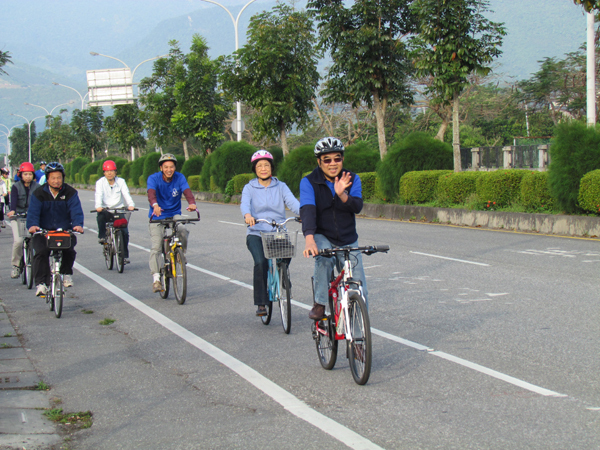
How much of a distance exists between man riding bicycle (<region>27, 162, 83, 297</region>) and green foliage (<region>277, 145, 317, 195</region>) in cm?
2182

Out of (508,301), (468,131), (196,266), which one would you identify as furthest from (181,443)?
(468,131)

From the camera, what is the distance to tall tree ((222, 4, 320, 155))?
104ft

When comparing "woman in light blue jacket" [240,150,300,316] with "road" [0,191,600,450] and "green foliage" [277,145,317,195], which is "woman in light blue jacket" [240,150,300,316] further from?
"green foliage" [277,145,317,195]

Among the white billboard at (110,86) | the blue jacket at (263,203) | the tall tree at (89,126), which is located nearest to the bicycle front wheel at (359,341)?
the blue jacket at (263,203)

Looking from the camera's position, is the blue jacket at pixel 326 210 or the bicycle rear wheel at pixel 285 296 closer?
the blue jacket at pixel 326 210

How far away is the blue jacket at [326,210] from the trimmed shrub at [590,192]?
35.8ft

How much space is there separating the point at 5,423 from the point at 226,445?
60.9 inches

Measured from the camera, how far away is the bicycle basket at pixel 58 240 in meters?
8.38

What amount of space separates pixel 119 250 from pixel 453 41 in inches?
539

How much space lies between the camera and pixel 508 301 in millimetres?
8336

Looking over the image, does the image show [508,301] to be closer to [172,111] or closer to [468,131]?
[172,111]

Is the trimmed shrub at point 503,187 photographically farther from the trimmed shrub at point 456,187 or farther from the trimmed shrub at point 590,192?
the trimmed shrub at point 590,192

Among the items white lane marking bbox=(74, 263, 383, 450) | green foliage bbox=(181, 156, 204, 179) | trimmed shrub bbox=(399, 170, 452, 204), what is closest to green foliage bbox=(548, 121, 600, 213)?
trimmed shrub bbox=(399, 170, 452, 204)

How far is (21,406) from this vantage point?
4973mm
